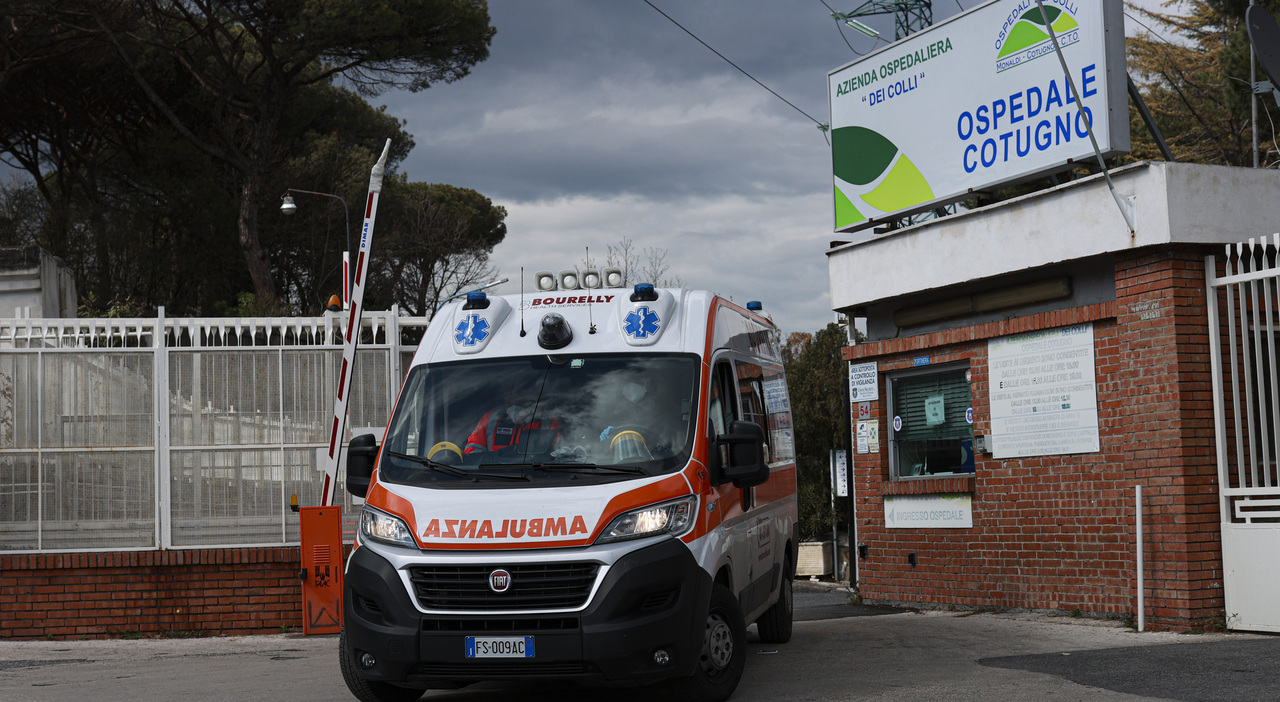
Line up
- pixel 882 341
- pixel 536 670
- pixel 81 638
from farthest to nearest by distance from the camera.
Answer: pixel 882 341 → pixel 81 638 → pixel 536 670

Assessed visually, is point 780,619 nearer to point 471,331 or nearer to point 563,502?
point 471,331

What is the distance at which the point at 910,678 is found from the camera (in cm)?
730

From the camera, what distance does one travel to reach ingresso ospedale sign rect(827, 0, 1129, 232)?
10164mm

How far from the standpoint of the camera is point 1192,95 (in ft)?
97.5

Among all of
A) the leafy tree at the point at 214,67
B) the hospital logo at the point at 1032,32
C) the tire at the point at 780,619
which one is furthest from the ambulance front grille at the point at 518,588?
the leafy tree at the point at 214,67

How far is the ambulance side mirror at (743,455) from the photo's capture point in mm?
6621

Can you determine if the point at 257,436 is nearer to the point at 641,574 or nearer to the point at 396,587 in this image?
the point at 396,587

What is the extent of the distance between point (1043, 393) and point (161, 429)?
786cm

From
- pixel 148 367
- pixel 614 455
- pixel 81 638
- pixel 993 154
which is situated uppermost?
pixel 993 154

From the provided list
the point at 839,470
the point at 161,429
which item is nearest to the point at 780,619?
the point at 161,429

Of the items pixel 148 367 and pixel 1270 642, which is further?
pixel 148 367

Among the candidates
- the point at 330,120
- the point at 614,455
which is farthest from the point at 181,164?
the point at 614,455

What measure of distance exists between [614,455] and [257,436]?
575 centimetres

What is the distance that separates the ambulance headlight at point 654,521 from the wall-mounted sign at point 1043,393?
5113 mm
